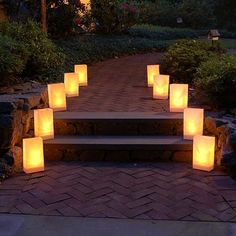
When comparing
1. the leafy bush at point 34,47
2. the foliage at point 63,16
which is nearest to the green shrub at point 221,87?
the leafy bush at point 34,47

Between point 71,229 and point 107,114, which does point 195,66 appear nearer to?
point 107,114

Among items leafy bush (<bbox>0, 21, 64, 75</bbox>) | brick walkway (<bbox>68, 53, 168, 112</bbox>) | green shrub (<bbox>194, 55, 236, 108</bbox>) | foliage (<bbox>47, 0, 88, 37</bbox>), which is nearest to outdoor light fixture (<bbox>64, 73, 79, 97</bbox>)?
brick walkway (<bbox>68, 53, 168, 112</bbox>)

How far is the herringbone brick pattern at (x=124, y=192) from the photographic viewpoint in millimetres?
4125

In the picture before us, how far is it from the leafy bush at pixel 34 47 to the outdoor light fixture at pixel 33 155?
2.62m

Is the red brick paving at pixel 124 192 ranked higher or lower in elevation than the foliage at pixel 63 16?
lower

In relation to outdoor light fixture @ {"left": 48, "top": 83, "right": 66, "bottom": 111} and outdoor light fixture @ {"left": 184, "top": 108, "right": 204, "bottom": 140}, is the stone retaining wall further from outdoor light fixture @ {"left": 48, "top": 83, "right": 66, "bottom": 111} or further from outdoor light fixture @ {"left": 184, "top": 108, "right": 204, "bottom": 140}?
outdoor light fixture @ {"left": 184, "top": 108, "right": 204, "bottom": 140}

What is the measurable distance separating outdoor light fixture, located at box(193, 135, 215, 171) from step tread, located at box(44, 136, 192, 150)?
30cm

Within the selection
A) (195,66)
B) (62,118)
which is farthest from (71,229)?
(195,66)

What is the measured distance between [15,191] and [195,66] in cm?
451

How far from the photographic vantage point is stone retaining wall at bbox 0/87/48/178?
512 centimetres

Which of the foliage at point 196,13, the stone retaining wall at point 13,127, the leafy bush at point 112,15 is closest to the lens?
the stone retaining wall at point 13,127

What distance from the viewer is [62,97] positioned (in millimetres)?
6391

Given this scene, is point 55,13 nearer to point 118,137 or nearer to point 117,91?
point 117,91

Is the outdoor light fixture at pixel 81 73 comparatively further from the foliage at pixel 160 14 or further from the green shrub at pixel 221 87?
the foliage at pixel 160 14
